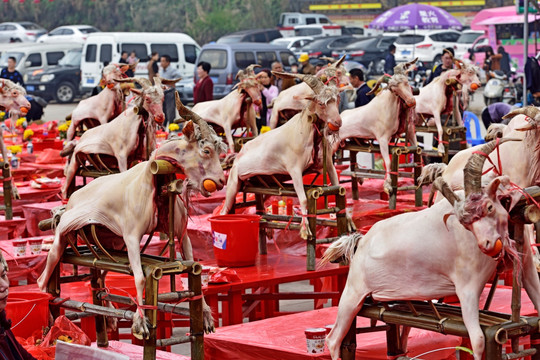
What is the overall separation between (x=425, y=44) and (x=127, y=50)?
9743mm

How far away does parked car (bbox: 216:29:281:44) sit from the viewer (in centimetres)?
3397

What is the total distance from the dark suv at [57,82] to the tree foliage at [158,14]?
14.3 meters

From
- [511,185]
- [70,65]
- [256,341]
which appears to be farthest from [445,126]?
[70,65]

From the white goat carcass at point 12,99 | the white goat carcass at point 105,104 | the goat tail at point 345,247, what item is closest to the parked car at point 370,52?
the white goat carcass at point 105,104

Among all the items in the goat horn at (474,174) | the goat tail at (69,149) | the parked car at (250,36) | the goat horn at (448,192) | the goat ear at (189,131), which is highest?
the goat ear at (189,131)

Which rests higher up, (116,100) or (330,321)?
(116,100)

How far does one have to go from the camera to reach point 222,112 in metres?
11.5

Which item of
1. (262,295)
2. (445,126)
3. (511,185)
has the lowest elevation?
(262,295)

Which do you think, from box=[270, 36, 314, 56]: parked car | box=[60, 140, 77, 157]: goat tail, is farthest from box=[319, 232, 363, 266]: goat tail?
box=[270, 36, 314, 56]: parked car

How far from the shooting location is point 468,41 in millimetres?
32938

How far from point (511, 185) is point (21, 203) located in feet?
23.1

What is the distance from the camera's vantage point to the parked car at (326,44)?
32.7m

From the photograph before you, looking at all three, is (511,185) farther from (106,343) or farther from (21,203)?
(21,203)

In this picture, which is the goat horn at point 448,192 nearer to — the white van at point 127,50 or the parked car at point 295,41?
the white van at point 127,50
